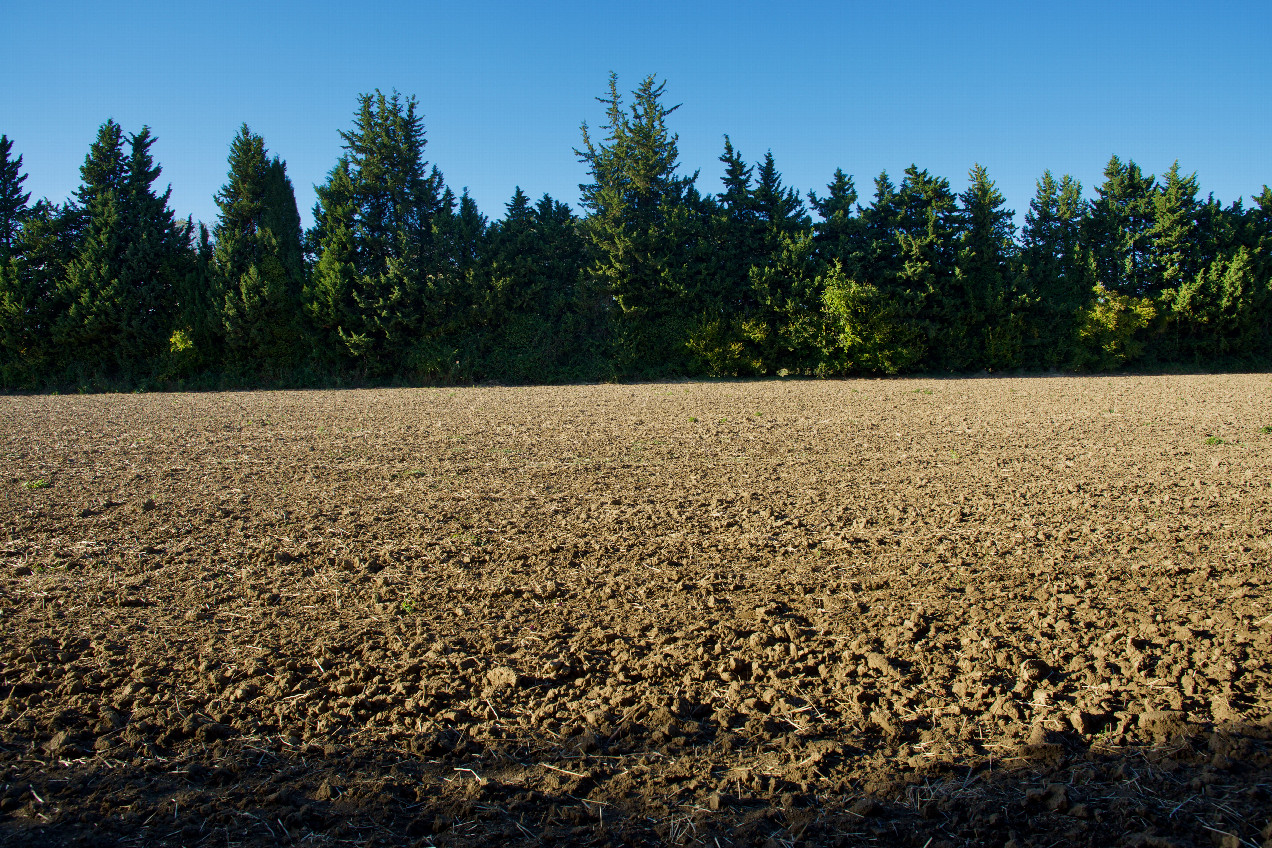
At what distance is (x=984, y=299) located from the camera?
28234mm

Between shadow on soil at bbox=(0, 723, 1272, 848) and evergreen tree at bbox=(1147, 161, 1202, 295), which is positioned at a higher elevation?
evergreen tree at bbox=(1147, 161, 1202, 295)

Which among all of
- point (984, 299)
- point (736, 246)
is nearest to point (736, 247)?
point (736, 246)

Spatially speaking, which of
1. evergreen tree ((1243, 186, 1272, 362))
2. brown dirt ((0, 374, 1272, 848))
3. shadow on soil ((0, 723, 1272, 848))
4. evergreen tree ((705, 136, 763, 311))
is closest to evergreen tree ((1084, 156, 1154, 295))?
evergreen tree ((1243, 186, 1272, 362))

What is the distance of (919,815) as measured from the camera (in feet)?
8.42

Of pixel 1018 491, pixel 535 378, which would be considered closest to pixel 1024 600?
pixel 1018 491

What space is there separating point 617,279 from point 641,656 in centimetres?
2492

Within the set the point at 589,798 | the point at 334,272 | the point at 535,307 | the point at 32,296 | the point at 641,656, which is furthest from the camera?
the point at 535,307

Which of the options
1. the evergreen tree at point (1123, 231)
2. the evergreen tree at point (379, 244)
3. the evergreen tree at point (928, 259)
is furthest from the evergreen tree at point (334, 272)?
the evergreen tree at point (1123, 231)

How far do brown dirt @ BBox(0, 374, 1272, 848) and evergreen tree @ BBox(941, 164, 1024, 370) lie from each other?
68.8 ft

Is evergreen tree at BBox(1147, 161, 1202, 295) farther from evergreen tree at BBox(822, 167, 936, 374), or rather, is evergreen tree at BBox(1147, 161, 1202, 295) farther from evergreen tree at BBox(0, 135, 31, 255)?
evergreen tree at BBox(0, 135, 31, 255)

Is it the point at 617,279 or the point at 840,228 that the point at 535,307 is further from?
the point at 840,228

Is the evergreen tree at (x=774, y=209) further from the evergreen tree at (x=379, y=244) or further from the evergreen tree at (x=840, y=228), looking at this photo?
the evergreen tree at (x=379, y=244)

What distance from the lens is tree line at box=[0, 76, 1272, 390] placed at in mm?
26469

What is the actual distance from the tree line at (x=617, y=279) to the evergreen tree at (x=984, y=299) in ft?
0.27
